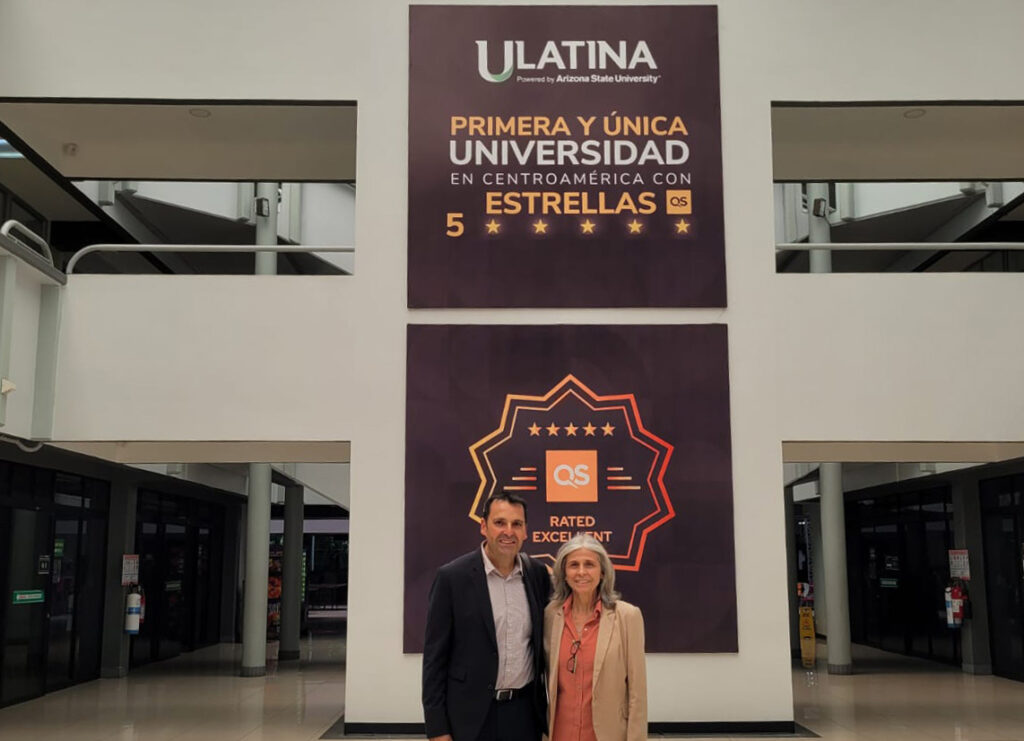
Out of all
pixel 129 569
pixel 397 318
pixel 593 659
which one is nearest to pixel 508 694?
pixel 593 659

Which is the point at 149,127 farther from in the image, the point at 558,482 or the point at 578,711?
the point at 578,711

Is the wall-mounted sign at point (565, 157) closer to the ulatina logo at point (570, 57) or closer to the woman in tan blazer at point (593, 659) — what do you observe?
the ulatina logo at point (570, 57)

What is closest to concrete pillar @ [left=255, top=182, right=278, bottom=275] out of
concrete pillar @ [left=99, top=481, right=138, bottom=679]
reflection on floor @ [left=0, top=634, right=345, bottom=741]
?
concrete pillar @ [left=99, top=481, right=138, bottom=679]

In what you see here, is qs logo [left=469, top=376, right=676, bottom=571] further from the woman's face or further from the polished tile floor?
the woman's face

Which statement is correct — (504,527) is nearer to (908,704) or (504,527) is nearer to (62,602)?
(908,704)

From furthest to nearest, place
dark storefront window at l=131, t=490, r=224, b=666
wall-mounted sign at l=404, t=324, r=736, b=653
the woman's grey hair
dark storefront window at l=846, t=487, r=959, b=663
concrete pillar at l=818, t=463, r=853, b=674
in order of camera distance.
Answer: dark storefront window at l=131, t=490, r=224, b=666, dark storefront window at l=846, t=487, r=959, b=663, concrete pillar at l=818, t=463, r=853, b=674, wall-mounted sign at l=404, t=324, r=736, b=653, the woman's grey hair

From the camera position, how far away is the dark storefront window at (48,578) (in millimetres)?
11289

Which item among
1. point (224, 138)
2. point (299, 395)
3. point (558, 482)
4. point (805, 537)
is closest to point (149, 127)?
point (224, 138)

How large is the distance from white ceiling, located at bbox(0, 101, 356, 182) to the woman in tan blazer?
6213mm

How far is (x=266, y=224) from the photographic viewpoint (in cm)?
1545

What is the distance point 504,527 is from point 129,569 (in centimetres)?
1141

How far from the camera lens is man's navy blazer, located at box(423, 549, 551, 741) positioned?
4219 mm

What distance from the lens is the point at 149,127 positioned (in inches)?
396

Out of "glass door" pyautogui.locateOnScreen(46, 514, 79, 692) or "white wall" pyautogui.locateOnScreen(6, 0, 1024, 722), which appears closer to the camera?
"white wall" pyautogui.locateOnScreen(6, 0, 1024, 722)
